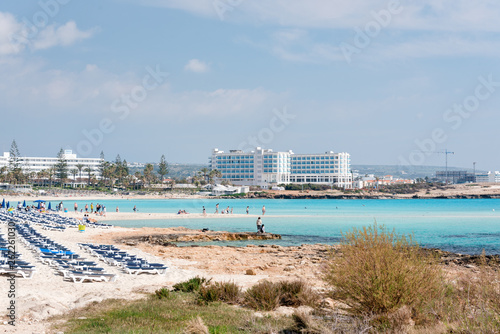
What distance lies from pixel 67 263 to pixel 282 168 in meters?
147

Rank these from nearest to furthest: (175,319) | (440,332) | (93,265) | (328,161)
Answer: (440,332)
(175,319)
(93,265)
(328,161)

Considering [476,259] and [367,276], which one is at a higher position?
[367,276]

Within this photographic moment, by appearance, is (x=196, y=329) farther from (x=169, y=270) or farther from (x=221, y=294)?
(x=169, y=270)

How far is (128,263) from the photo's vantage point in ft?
47.7

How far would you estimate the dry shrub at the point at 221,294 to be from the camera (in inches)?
374

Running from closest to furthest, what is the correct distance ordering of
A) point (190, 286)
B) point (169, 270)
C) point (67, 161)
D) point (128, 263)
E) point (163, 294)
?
point (163, 294)
point (190, 286)
point (128, 263)
point (169, 270)
point (67, 161)

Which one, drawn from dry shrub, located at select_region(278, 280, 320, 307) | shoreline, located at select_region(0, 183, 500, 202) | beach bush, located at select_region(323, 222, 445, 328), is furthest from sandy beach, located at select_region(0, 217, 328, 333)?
shoreline, located at select_region(0, 183, 500, 202)

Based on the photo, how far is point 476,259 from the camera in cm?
1923

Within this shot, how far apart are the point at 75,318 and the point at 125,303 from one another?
1.22 meters

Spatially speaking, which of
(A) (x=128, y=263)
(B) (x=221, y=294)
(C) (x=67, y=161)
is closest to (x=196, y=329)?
(B) (x=221, y=294)

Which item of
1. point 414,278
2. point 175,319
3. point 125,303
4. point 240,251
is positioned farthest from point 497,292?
point 240,251

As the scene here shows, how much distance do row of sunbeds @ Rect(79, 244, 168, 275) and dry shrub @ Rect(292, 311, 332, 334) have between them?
24.6 feet

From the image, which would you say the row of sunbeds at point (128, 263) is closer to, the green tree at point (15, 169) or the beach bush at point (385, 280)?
the beach bush at point (385, 280)

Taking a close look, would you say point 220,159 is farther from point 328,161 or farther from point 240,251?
point 240,251
